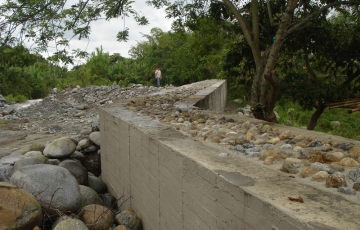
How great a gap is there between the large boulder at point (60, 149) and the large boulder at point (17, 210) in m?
2.45

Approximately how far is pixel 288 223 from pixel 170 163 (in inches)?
64.3

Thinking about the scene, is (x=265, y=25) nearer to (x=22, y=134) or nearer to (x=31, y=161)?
(x=31, y=161)

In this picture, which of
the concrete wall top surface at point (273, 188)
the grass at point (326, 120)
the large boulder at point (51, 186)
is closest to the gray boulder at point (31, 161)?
the large boulder at point (51, 186)

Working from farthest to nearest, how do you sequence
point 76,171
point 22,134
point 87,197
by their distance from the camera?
point 22,134 < point 76,171 < point 87,197

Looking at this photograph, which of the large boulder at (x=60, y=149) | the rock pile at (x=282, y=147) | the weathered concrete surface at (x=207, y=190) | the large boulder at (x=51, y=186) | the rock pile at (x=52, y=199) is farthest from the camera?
the large boulder at (x=60, y=149)

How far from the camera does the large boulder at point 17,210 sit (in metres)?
3.41

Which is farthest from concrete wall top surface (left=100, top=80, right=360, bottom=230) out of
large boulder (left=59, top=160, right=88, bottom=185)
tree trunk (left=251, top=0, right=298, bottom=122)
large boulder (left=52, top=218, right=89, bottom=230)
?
large boulder (left=59, top=160, right=88, bottom=185)

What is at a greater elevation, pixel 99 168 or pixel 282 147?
pixel 282 147

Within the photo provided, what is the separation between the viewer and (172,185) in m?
3.30

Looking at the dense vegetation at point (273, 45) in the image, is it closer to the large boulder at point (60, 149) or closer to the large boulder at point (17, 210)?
the large boulder at point (60, 149)

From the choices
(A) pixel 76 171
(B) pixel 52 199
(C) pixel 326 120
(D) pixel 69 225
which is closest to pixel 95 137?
(A) pixel 76 171

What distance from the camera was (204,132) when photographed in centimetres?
406

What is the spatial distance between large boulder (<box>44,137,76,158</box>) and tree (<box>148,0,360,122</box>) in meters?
2.91

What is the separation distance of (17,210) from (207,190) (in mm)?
1997
